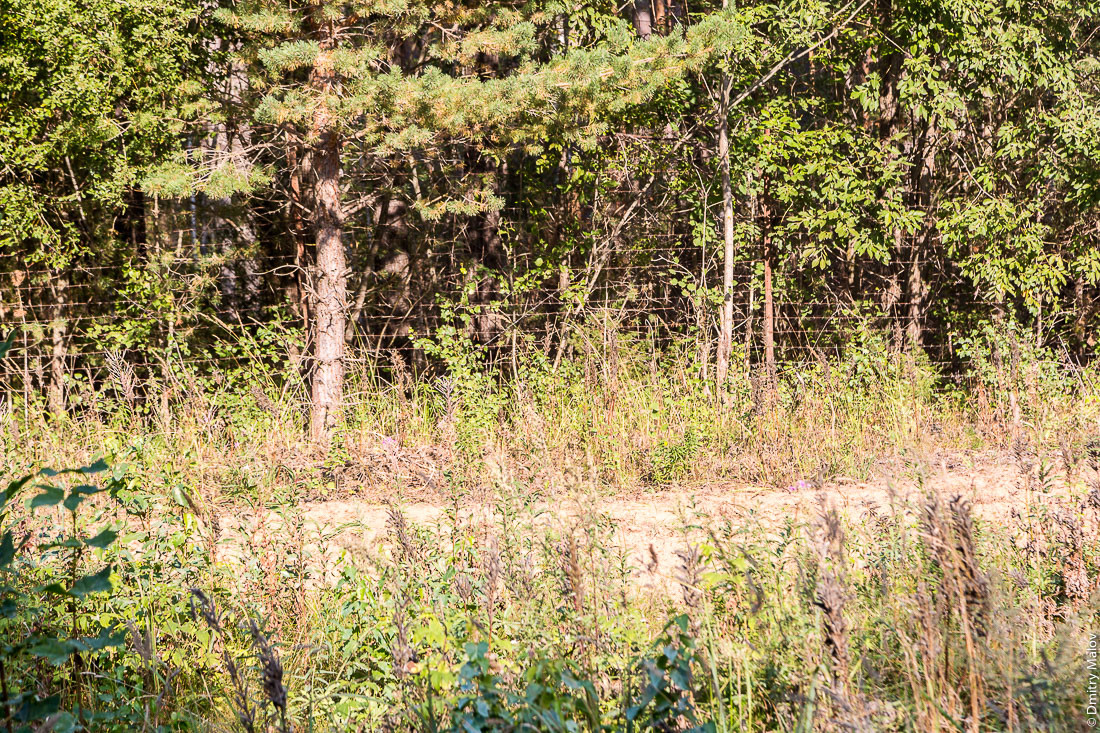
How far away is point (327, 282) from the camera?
23.5 feet

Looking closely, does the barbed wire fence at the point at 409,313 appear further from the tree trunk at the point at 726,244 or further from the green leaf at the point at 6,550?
the green leaf at the point at 6,550

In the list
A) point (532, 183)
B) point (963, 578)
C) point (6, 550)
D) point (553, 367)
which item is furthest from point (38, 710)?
point (532, 183)

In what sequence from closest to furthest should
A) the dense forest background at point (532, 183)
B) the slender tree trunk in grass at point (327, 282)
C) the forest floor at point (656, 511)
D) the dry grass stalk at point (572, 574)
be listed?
the dry grass stalk at point (572, 574) → the forest floor at point (656, 511) → the dense forest background at point (532, 183) → the slender tree trunk in grass at point (327, 282)

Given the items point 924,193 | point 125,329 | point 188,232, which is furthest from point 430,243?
point 924,193

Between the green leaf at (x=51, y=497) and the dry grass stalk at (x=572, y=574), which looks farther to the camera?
the dry grass stalk at (x=572, y=574)

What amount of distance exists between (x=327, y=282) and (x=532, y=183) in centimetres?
260

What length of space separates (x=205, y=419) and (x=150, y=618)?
345cm

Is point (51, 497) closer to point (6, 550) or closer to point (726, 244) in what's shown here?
point (6, 550)

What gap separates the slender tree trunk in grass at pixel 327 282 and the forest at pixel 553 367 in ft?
0.13

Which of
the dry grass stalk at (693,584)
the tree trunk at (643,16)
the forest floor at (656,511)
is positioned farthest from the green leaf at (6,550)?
the tree trunk at (643,16)

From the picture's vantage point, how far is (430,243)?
9828 mm

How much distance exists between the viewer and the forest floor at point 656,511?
3.68m

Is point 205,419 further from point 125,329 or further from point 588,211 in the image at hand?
point 588,211

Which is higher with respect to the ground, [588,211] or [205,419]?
[588,211]
